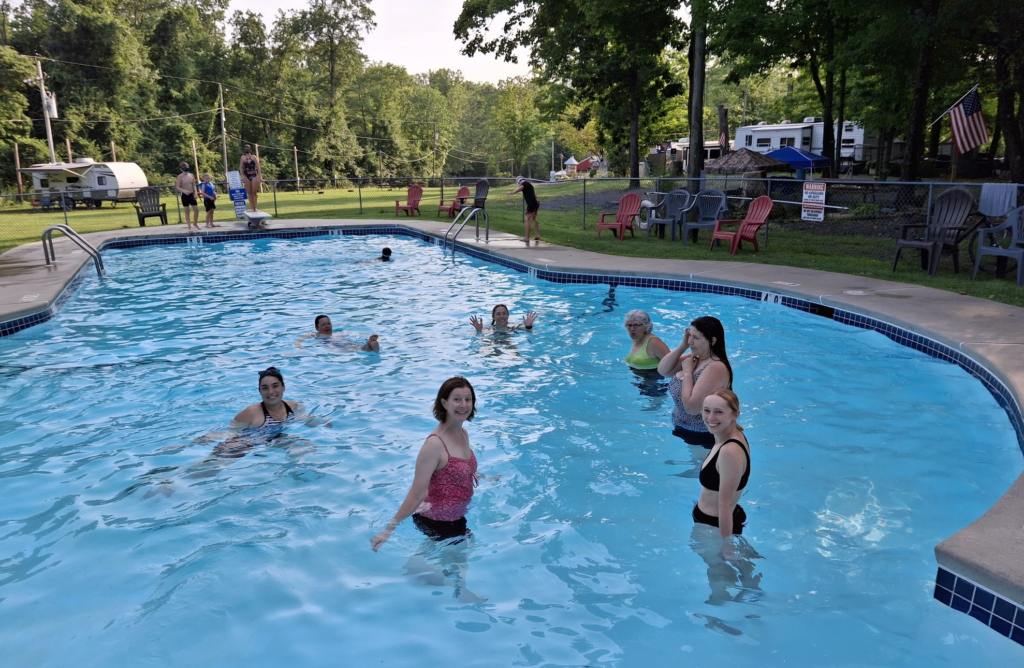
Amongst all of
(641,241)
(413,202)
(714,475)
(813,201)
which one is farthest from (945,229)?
(413,202)

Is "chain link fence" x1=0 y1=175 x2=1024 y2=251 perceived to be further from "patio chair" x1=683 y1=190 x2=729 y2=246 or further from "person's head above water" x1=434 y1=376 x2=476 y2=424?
"person's head above water" x1=434 y1=376 x2=476 y2=424

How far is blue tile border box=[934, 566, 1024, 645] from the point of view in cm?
333

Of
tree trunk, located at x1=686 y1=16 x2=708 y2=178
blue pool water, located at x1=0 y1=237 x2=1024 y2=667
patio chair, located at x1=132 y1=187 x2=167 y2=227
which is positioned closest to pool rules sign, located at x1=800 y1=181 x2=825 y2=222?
tree trunk, located at x1=686 y1=16 x2=708 y2=178

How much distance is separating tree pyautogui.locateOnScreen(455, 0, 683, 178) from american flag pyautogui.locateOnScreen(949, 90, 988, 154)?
8.09 metres

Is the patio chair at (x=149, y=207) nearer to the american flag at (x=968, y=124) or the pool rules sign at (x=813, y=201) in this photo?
the pool rules sign at (x=813, y=201)

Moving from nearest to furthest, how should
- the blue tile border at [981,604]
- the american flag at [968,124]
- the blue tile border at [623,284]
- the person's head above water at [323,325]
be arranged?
1. the blue tile border at [981,604]
2. the blue tile border at [623,284]
3. the person's head above water at [323,325]
4. the american flag at [968,124]

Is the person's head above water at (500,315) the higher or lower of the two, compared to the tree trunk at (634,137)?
lower

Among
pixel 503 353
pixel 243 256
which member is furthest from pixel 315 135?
pixel 503 353

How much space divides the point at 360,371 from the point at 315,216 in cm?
1727

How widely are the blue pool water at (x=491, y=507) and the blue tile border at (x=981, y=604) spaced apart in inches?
2.6

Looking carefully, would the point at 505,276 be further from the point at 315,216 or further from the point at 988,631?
the point at 315,216

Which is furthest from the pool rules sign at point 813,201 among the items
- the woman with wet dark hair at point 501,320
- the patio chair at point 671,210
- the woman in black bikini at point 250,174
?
the woman in black bikini at point 250,174

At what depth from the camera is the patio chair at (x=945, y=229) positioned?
11.3m

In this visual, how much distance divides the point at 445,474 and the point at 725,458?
5.14 feet
